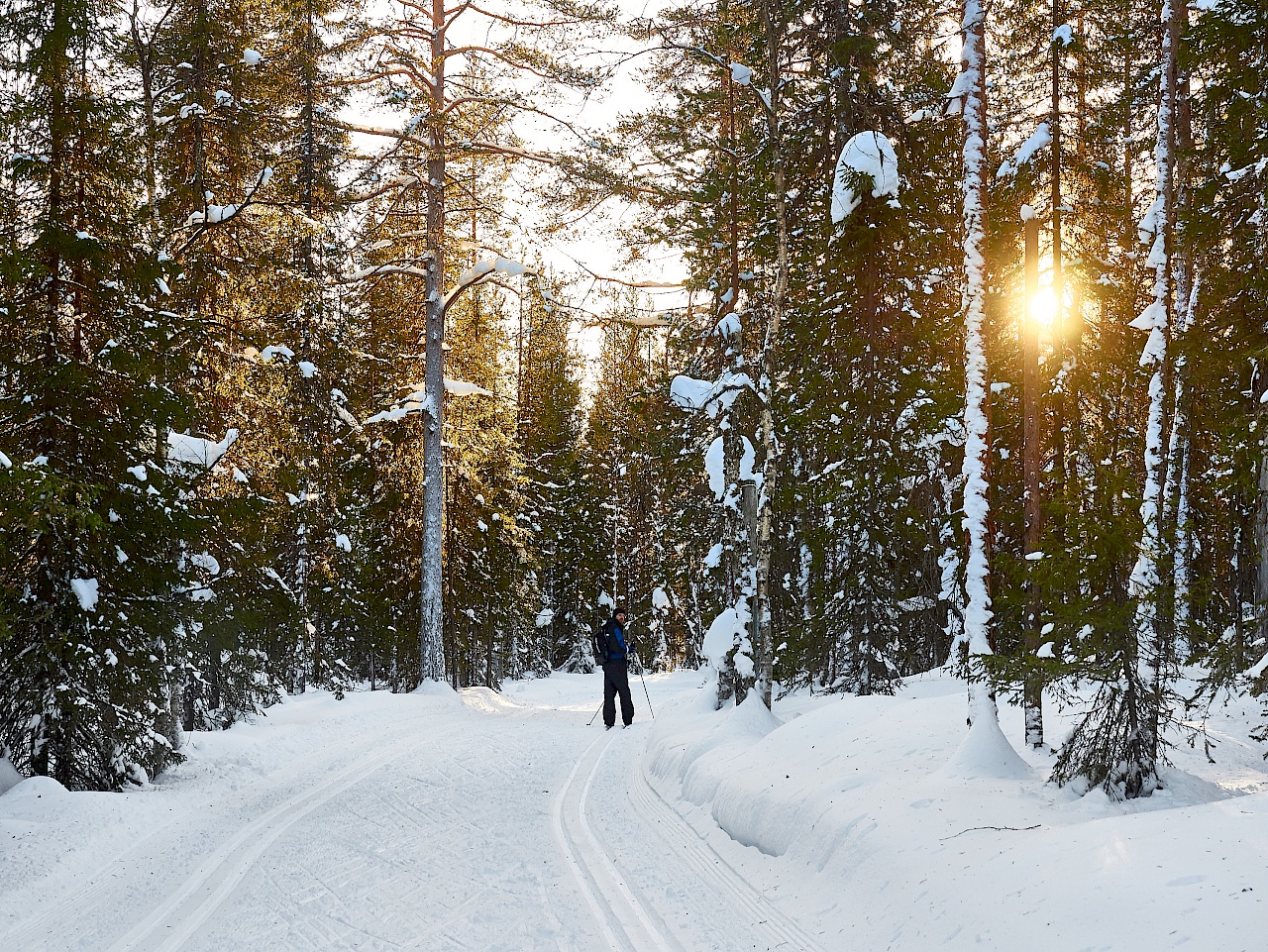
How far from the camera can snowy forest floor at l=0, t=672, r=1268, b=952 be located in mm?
5031

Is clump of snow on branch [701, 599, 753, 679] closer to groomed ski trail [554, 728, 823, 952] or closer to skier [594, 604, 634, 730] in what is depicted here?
skier [594, 604, 634, 730]

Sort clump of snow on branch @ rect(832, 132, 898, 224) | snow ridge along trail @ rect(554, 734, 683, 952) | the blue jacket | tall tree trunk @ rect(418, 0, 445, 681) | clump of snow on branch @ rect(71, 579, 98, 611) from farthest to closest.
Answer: tall tree trunk @ rect(418, 0, 445, 681)
the blue jacket
clump of snow on branch @ rect(832, 132, 898, 224)
clump of snow on branch @ rect(71, 579, 98, 611)
snow ridge along trail @ rect(554, 734, 683, 952)

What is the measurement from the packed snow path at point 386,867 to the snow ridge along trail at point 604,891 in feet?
0.06

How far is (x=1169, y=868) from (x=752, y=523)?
945 centimetres

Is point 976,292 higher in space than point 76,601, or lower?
higher

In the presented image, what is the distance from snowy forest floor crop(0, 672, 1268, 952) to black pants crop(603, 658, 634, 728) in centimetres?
582

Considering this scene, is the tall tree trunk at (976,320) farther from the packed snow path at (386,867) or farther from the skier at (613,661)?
the skier at (613,661)

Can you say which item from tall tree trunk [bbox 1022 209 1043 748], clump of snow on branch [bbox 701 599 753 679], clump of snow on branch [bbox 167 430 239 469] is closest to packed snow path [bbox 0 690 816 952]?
clump of snow on branch [bbox 701 599 753 679]

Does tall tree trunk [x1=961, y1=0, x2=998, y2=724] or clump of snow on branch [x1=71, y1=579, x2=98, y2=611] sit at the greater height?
tall tree trunk [x1=961, y1=0, x2=998, y2=724]

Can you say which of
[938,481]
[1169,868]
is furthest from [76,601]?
[938,481]

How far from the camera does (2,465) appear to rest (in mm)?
8117

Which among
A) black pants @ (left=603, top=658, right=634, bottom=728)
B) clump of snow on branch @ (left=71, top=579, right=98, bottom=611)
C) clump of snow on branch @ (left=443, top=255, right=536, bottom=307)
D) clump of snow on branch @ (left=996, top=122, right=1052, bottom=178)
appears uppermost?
clump of snow on branch @ (left=443, top=255, right=536, bottom=307)

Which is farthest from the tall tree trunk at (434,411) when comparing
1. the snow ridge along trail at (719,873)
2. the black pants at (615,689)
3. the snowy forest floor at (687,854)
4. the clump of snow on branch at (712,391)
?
the snow ridge along trail at (719,873)

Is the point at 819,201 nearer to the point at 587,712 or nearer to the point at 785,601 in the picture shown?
the point at 785,601
